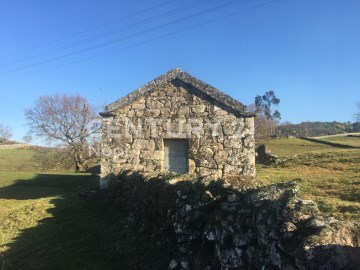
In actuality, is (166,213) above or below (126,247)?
above

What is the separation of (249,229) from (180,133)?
941cm

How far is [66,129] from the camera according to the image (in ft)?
121

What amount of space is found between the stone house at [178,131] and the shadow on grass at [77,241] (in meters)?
2.60

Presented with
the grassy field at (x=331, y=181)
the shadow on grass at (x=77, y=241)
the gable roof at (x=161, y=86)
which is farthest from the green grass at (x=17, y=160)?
the shadow on grass at (x=77, y=241)

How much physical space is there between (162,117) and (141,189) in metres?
5.13

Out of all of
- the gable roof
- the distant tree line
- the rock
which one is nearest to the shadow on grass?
the rock

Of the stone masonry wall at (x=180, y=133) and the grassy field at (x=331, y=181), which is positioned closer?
the grassy field at (x=331, y=181)

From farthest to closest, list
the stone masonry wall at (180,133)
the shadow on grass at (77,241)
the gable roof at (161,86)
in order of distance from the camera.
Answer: the gable roof at (161,86) → the stone masonry wall at (180,133) → the shadow on grass at (77,241)

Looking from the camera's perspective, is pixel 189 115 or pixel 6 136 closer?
pixel 189 115

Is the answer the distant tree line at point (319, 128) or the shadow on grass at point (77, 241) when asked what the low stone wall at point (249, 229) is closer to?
the shadow on grass at point (77, 241)

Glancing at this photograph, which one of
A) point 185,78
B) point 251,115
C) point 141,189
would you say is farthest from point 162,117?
point 141,189

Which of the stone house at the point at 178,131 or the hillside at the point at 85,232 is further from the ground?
the stone house at the point at 178,131

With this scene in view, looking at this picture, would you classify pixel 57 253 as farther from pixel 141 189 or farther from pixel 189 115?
pixel 189 115

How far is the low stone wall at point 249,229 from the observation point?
10.3 feet
